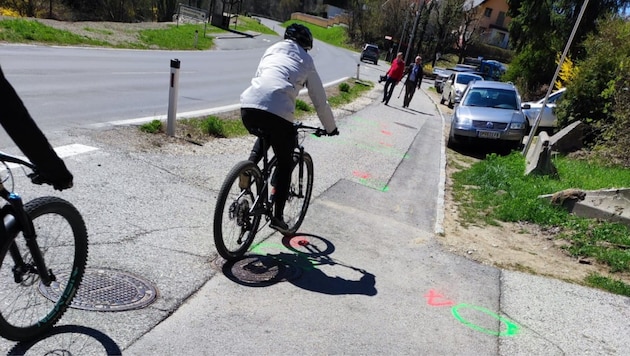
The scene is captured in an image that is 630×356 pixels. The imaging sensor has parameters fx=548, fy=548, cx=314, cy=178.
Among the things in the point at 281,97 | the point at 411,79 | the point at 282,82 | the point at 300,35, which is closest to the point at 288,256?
the point at 281,97

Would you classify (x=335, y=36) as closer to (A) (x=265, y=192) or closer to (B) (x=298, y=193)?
(B) (x=298, y=193)

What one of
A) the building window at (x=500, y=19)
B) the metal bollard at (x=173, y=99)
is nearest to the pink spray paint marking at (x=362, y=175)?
the metal bollard at (x=173, y=99)

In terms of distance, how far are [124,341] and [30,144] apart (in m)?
1.29

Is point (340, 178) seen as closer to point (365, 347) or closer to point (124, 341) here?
point (365, 347)

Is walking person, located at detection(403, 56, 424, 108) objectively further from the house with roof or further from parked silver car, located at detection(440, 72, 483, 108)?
the house with roof

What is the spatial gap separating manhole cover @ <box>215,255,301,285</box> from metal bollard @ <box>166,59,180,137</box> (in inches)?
170

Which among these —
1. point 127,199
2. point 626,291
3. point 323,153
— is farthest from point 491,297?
point 323,153

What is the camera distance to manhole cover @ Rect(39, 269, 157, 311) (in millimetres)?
3529

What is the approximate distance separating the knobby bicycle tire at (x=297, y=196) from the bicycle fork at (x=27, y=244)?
2.67 metres

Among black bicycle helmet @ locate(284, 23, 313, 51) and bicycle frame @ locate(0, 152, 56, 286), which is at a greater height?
black bicycle helmet @ locate(284, 23, 313, 51)

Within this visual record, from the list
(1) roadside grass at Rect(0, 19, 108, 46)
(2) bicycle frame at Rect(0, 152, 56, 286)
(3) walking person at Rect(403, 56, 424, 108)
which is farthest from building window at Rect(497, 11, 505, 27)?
(2) bicycle frame at Rect(0, 152, 56, 286)

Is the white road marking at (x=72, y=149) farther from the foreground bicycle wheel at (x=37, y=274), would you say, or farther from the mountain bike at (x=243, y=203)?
the foreground bicycle wheel at (x=37, y=274)

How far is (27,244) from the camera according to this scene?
2920 millimetres

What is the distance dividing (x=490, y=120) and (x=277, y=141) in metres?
10.1
